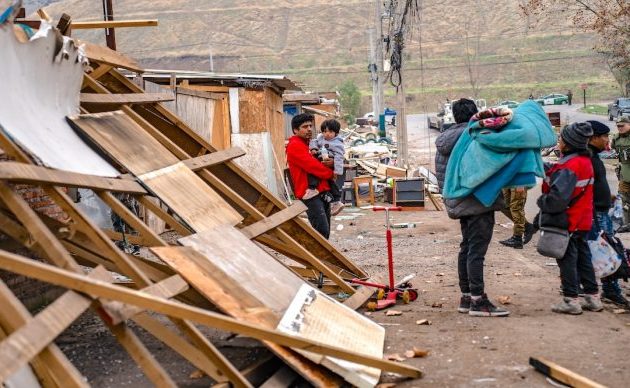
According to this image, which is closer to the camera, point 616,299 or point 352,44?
point 616,299

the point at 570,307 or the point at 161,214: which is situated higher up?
the point at 161,214

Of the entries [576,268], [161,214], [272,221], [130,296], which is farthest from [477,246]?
[130,296]

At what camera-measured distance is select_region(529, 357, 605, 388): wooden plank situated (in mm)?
5211

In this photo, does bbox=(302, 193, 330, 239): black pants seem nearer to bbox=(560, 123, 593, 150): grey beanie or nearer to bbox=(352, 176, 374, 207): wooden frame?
bbox=(560, 123, 593, 150): grey beanie

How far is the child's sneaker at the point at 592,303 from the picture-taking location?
7.74 m

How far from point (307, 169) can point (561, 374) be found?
163 inches

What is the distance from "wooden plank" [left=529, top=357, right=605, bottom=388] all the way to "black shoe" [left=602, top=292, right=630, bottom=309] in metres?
2.51

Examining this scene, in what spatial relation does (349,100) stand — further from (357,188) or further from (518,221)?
(518,221)

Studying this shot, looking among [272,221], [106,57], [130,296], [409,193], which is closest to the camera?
[130,296]

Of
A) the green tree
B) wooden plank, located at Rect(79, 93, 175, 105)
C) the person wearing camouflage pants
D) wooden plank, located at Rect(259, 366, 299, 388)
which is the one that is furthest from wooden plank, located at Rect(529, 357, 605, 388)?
the green tree

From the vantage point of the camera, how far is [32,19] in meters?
7.34

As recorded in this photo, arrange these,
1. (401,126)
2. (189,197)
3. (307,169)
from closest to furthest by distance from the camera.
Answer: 1. (189,197)
2. (307,169)
3. (401,126)

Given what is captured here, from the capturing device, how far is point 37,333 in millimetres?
3975

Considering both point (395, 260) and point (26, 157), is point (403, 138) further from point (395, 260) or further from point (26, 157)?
point (26, 157)
